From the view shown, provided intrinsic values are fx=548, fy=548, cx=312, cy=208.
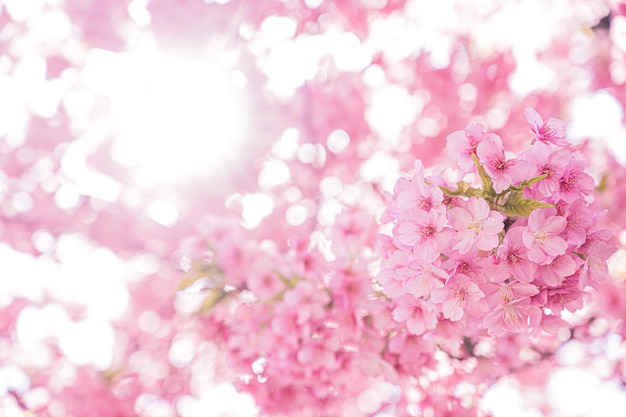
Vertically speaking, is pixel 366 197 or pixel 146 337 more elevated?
pixel 366 197

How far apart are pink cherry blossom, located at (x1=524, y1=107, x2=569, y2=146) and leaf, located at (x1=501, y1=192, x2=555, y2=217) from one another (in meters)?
0.21

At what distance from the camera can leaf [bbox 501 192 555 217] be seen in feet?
5.08

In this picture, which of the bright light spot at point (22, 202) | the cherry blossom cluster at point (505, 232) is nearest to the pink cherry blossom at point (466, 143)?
the cherry blossom cluster at point (505, 232)

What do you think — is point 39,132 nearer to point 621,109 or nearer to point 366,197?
point 366,197

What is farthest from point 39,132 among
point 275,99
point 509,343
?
point 509,343

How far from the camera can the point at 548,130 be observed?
1.68m

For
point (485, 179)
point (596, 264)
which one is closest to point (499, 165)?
point (485, 179)

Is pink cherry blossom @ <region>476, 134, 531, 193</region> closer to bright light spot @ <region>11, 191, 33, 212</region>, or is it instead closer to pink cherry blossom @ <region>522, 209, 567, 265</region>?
pink cherry blossom @ <region>522, 209, 567, 265</region>

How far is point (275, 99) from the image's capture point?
4844mm

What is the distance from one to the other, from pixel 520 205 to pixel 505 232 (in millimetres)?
95

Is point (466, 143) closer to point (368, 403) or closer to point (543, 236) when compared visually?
point (543, 236)

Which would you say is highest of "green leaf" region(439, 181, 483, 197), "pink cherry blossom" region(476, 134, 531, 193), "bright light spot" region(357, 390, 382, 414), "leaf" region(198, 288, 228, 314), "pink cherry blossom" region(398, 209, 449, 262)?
"pink cherry blossom" region(476, 134, 531, 193)

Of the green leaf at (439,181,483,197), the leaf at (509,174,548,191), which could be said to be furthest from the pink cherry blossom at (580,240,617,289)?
the green leaf at (439,181,483,197)

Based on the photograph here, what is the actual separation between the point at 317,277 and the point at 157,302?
2855 mm
